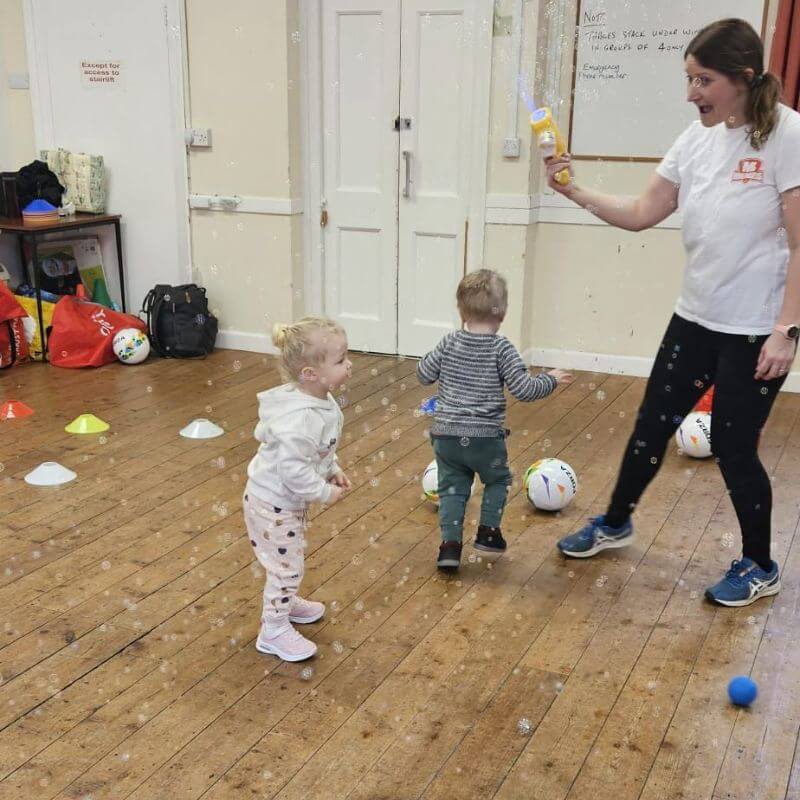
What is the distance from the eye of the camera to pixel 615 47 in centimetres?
492

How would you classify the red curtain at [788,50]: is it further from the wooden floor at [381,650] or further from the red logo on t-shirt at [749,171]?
the red logo on t-shirt at [749,171]

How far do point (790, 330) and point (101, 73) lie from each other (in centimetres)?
480

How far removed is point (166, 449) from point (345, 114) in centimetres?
242

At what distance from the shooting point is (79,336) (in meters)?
5.51

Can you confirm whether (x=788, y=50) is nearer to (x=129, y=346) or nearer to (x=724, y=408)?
(x=724, y=408)

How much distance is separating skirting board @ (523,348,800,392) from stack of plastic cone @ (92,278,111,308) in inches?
104

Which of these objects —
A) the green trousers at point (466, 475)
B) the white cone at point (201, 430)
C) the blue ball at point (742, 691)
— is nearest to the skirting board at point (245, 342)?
the white cone at point (201, 430)

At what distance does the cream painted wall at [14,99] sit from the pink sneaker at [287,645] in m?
4.79

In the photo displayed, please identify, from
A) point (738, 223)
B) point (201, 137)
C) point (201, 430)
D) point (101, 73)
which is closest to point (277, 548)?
point (738, 223)

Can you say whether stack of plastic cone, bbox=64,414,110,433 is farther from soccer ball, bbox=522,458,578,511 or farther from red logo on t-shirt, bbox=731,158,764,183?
red logo on t-shirt, bbox=731,158,764,183

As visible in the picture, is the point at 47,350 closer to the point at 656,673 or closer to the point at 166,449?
the point at 166,449

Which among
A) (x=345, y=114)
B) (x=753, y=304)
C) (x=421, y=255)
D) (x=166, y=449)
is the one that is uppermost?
(x=345, y=114)

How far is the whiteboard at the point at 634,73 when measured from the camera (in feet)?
15.7

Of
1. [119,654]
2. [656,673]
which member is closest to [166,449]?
[119,654]
